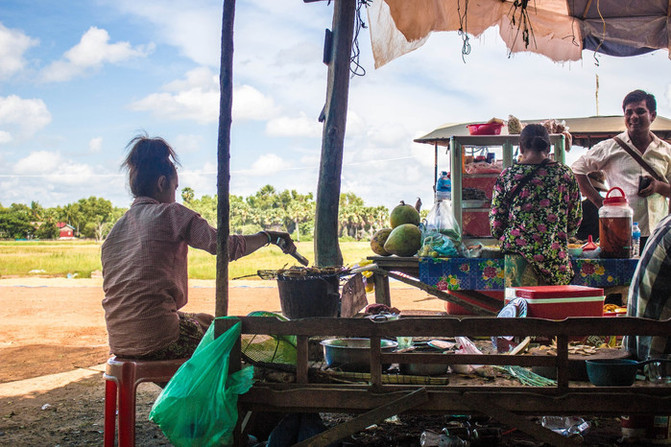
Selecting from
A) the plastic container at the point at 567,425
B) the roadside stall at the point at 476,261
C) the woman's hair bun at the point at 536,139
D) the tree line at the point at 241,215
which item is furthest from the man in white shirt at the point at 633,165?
the tree line at the point at 241,215

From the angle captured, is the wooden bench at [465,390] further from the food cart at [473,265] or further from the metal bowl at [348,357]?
the food cart at [473,265]

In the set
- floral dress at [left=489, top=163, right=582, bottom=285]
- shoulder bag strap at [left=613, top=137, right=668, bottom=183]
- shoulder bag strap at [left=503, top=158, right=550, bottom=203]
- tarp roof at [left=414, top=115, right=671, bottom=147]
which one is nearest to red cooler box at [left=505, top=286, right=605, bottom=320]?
floral dress at [left=489, top=163, right=582, bottom=285]

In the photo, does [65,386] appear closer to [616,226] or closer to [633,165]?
[616,226]

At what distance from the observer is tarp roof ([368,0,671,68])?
4.72 metres

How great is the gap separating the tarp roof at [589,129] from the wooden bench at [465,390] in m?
12.0

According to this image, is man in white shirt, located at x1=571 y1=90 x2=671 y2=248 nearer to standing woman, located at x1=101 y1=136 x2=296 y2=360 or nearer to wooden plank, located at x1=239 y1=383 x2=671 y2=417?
wooden plank, located at x1=239 y1=383 x2=671 y2=417

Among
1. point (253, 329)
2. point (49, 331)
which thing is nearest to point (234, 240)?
point (253, 329)

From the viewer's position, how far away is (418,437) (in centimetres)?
316

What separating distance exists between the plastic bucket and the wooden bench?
595 mm

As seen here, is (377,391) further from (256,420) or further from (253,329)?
(256,420)

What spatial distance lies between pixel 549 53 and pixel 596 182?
148cm

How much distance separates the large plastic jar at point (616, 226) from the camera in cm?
365

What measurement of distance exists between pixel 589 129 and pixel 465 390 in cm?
1360

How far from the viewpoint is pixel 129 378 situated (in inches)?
102
